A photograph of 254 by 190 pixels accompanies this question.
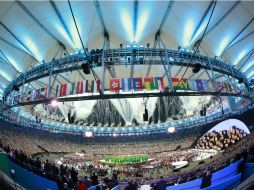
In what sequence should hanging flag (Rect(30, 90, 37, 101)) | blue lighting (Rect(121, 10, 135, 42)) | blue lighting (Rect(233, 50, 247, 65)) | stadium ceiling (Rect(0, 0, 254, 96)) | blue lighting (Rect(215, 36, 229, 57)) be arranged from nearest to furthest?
hanging flag (Rect(30, 90, 37, 101)) → stadium ceiling (Rect(0, 0, 254, 96)) → blue lighting (Rect(121, 10, 135, 42)) → blue lighting (Rect(215, 36, 229, 57)) → blue lighting (Rect(233, 50, 247, 65))

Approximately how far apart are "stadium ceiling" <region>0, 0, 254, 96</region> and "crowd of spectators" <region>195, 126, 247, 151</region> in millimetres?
11810

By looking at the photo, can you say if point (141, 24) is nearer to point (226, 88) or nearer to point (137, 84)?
point (137, 84)

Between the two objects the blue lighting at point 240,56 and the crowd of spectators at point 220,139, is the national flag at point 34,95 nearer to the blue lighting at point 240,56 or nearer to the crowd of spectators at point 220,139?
the blue lighting at point 240,56

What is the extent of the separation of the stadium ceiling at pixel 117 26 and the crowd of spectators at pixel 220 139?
11810mm

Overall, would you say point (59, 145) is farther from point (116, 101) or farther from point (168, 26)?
point (168, 26)

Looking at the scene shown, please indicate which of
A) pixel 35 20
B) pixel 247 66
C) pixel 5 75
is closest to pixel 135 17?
pixel 35 20

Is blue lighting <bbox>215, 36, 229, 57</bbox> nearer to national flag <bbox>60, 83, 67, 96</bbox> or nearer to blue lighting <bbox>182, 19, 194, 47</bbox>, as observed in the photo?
blue lighting <bbox>182, 19, 194, 47</bbox>

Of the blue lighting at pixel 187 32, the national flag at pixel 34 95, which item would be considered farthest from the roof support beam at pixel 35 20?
the blue lighting at pixel 187 32

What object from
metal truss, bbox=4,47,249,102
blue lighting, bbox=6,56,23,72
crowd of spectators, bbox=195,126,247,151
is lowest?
crowd of spectators, bbox=195,126,247,151

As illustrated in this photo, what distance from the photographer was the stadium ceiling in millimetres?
17688

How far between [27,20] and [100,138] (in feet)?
99.2

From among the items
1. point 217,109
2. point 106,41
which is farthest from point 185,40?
point 217,109

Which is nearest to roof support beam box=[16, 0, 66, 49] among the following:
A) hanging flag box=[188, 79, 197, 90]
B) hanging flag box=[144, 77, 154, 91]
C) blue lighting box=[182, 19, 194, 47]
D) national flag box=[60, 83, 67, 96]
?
national flag box=[60, 83, 67, 96]

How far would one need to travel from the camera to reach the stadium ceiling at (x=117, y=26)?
1769 cm
